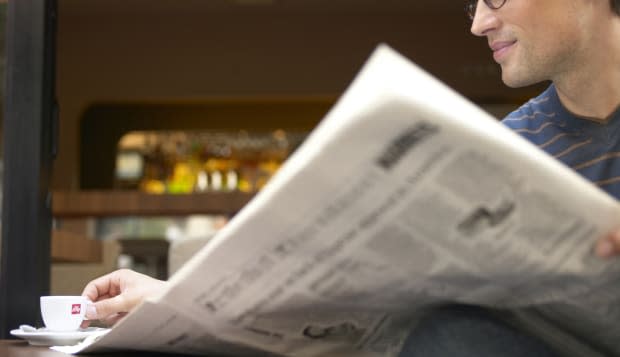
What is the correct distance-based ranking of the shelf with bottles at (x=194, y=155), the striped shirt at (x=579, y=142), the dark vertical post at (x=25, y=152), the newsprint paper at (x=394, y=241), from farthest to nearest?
the shelf with bottles at (x=194, y=155) → the dark vertical post at (x=25, y=152) → the striped shirt at (x=579, y=142) → the newsprint paper at (x=394, y=241)

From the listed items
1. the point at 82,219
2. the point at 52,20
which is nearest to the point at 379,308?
the point at 52,20

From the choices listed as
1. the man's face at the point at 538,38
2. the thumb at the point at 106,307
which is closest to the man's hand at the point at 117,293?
the thumb at the point at 106,307

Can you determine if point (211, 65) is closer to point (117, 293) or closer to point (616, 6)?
point (616, 6)

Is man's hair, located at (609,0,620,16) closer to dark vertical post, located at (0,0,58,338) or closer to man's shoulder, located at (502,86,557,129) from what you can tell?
man's shoulder, located at (502,86,557,129)

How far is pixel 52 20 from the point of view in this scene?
1.60 metres

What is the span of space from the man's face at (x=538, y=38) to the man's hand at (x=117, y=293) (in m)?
0.50

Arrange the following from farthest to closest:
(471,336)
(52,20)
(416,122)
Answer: (52,20) → (471,336) → (416,122)

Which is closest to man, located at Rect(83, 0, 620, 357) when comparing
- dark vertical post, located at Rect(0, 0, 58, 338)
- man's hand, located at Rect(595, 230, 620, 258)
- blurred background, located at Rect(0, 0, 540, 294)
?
man's hand, located at Rect(595, 230, 620, 258)

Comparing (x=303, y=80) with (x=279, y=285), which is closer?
(x=279, y=285)

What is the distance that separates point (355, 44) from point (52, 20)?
4.42 metres

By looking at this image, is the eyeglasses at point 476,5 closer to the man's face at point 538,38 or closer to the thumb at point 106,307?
the man's face at point 538,38

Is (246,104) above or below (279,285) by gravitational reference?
above

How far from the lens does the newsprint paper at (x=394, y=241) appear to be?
0.48 m

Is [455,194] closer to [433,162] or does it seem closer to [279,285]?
[433,162]
